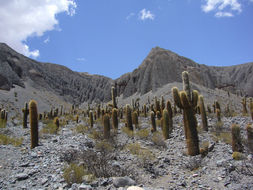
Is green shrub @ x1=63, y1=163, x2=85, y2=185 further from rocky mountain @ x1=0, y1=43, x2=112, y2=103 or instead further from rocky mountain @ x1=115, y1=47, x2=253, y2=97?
rocky mountain @ x1=115, y1=47, x2=253, y2=97

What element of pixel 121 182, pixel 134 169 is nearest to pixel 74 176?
pixel 121 182

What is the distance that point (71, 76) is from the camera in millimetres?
102062

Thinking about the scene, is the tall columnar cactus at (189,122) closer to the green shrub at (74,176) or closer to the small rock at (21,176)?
the green shrub at (74,176)

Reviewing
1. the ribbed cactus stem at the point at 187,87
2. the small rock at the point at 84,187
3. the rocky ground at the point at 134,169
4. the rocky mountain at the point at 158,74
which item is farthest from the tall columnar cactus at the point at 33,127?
the rocky mountain at the point at 158,74

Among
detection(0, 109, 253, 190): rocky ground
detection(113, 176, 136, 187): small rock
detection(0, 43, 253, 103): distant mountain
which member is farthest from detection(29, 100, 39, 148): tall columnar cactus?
detection(0, 43, 253, 103): distant mountain

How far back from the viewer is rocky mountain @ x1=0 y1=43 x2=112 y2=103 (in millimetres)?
59375

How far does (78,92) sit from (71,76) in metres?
10.6

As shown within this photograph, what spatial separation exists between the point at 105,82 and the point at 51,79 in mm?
35434

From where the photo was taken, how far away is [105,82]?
113 m

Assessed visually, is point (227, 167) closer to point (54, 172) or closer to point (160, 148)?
Answer: point (160, 148)

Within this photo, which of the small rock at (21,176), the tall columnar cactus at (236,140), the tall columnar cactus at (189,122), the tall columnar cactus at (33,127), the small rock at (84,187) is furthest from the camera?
the tall columnar cactus at (33,127)

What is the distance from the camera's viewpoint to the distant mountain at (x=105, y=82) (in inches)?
2516

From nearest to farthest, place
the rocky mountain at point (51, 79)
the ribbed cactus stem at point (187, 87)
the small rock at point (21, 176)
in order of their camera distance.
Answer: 1. the small rock at point (21, 176)
2. the ribbed cactus stem at point (187, 87)
3. the rocky mountain at point (51, 79)

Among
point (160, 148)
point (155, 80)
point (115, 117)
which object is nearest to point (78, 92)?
point (155, 80)
